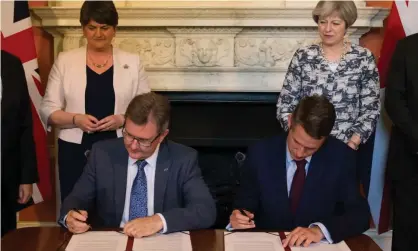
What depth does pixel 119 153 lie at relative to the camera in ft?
6.61

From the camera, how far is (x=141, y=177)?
1999mm

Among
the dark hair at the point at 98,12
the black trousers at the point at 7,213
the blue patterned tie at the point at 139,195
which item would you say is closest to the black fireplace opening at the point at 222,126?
the dark hair at the point at 98,12

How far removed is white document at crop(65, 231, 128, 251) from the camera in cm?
162

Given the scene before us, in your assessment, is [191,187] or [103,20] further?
[103,20]

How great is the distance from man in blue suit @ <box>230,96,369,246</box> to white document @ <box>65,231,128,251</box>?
0.48 meters

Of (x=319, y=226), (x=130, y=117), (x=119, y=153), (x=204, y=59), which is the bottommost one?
(x=319, y=226)

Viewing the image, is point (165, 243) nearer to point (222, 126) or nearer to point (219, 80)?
point (219, 80)

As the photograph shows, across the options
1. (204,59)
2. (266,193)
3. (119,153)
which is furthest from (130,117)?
(204,59)

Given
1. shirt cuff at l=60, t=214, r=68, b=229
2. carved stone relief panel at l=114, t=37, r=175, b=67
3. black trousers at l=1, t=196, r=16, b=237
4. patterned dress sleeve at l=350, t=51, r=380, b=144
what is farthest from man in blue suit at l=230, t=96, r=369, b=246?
carved stone relief panel at l=114, t=37, r=175, b=67

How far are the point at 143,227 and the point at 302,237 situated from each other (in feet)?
1.63

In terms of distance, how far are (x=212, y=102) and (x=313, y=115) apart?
1.70 meters

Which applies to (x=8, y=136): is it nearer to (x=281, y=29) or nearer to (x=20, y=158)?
(x=20, y=158)

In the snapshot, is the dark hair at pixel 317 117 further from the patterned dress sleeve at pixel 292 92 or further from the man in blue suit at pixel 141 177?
the patterned dress sleeve at pixel 292 92

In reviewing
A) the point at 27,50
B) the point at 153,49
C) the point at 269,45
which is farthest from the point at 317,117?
the point at 27,50
